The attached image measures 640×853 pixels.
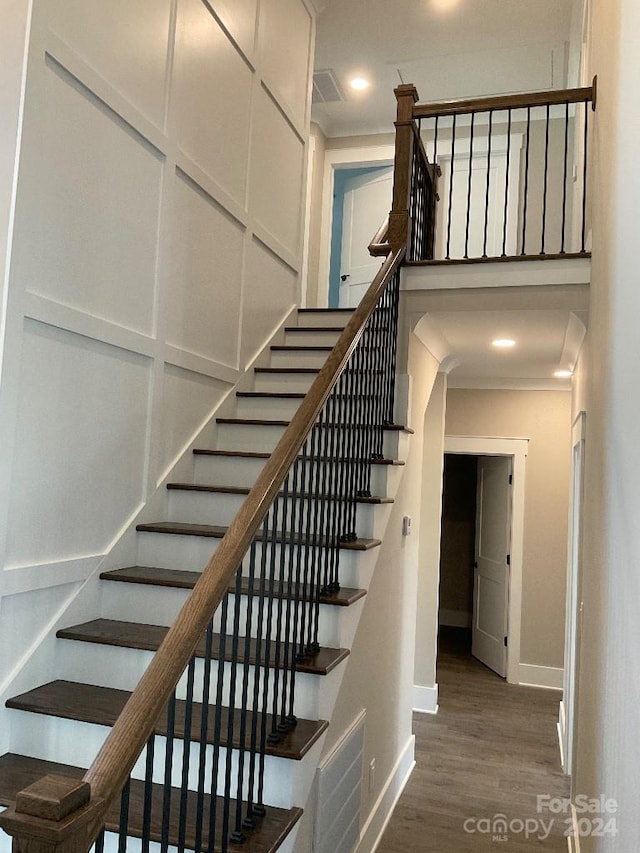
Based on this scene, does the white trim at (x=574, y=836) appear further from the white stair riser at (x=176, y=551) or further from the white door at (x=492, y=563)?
the white door at (x=492, y=563)

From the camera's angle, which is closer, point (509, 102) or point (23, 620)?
point (23, 620)

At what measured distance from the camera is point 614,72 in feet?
8.01

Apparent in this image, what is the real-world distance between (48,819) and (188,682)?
1.65ft

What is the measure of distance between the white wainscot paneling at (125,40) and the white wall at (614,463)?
1874 millimetres

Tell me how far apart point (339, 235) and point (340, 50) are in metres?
1.93

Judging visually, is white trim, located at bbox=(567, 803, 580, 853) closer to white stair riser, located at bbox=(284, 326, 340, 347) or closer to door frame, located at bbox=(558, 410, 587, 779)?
door frame, located at bbox=(558, 410, 587, 779)

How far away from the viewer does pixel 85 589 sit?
2670mm

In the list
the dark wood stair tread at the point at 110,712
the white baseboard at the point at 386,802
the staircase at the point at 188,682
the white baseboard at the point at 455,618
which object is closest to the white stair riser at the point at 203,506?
the staircase at the point at 188,682

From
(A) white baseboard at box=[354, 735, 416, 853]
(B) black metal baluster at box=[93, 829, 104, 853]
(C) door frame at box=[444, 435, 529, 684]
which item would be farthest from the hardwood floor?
(B) black metal baluster at box=[93, 829, 104, 853]

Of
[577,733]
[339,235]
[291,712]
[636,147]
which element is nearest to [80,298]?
[291,712]

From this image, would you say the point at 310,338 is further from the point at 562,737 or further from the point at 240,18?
the point at 562,737

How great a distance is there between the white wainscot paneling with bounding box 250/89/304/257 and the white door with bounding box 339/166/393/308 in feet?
6.79

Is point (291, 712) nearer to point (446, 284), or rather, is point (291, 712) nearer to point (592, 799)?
point (592, 799)

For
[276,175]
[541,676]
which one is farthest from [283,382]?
[541,676]
